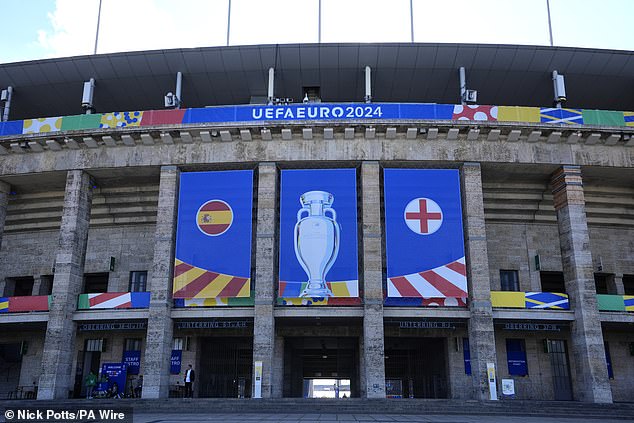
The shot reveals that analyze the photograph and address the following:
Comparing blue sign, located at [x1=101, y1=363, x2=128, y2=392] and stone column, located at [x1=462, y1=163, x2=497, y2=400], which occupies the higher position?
stone column, located at [x1=462, y1=163, x2=497, y2=400]

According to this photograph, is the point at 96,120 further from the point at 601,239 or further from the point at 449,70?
the point at 601,239

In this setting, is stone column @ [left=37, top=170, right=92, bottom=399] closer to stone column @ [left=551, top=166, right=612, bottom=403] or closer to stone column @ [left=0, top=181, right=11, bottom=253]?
stone column @ [left=0, top=181, right=11, bottom=253]

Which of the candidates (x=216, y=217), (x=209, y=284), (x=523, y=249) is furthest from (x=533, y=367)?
(x=216, y=217)

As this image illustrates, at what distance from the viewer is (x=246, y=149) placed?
2942cm

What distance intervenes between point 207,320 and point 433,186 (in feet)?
44.5

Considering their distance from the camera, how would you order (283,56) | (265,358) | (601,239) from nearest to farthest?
1. (265,358)
2. (283,56)
3. (601,239)

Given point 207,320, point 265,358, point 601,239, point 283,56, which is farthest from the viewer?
point 601,239

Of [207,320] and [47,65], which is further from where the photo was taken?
[47,65]

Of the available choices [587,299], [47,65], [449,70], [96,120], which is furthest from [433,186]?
[47,65]

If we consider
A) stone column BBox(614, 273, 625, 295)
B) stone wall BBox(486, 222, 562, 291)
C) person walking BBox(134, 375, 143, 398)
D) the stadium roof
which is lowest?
person walking BBox(134, 375, 143, 398)

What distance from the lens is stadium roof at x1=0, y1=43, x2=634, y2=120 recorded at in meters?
30.7

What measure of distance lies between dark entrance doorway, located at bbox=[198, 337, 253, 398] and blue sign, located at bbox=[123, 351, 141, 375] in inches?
140

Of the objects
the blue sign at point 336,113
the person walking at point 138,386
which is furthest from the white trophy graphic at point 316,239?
the person walking at point 138,386

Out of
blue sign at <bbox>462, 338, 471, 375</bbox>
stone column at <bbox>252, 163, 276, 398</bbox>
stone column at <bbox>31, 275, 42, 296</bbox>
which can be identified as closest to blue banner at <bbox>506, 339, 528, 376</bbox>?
blue sign at <bbox>462, 338, 471, 375</bbox>
